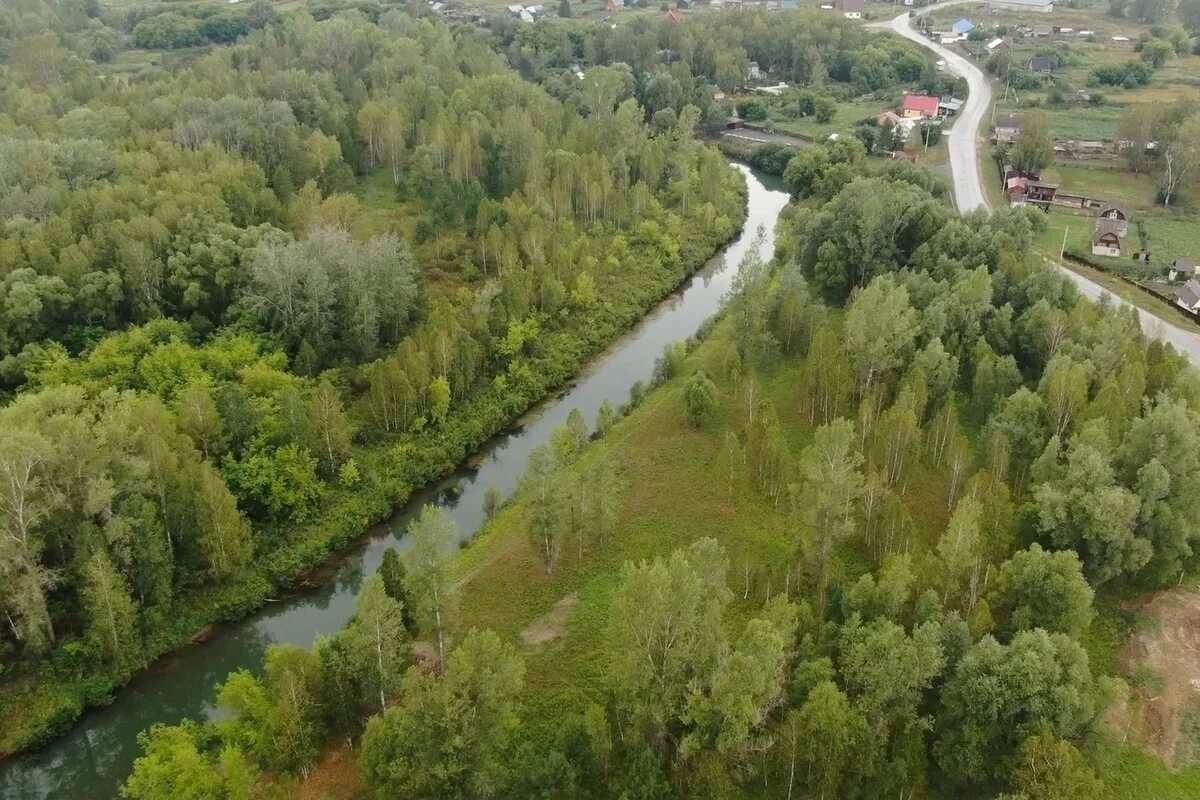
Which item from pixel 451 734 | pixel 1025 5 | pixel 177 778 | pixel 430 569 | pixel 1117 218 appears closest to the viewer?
pixel 451 734

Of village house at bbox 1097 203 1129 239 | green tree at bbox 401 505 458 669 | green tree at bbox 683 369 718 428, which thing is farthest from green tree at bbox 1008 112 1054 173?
green tree at bbox 401 505 458 669

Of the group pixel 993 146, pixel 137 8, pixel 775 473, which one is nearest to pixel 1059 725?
pixel 775 473

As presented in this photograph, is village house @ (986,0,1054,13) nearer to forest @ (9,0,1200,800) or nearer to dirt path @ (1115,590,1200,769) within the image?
forest @ (9,0,1200,800)

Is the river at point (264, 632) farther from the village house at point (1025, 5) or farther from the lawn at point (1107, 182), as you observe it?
the village house at point (1025, 5)

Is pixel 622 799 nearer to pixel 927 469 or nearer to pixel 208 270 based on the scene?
pixel 927 469

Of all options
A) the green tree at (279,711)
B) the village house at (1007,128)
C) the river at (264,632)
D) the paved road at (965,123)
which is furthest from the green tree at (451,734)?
the village house at (1007,128)

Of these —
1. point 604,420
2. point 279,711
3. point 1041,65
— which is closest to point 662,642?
point 279,711

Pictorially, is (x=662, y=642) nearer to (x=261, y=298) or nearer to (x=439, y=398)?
(x=439, y=398)
